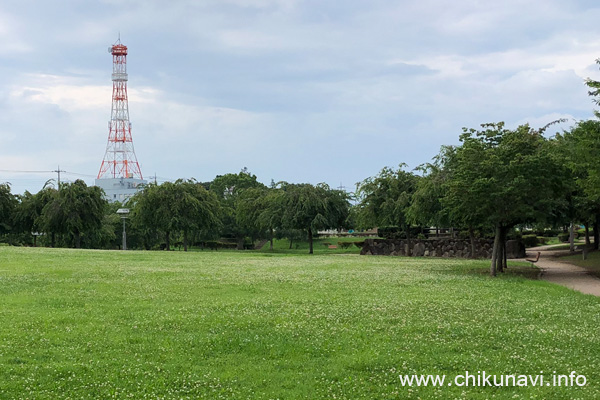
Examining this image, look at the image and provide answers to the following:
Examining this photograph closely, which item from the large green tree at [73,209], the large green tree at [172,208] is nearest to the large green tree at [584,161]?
the large green tree at [172,208]

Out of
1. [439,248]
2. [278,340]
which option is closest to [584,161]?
[278,340]

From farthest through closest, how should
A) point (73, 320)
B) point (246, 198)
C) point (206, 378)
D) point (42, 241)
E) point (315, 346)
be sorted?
point (42, 241) < point (246, 198) < point (73, 320) < point (315, 346) < point (206, 378)

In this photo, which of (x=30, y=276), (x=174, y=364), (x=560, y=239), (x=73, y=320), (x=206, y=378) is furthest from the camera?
(x=560, y=239)

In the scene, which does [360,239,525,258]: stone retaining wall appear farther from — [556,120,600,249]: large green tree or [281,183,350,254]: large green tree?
[556,120,600,249]: large green tree

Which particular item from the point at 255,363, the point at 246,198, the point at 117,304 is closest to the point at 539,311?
the point at 255,363

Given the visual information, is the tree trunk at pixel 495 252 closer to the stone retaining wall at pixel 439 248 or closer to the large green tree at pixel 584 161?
the large green tree at pixel 584 161

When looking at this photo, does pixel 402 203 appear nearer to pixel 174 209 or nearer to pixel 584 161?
pixel 174 209

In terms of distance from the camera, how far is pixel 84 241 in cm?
6241

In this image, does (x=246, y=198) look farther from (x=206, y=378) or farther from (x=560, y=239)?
(x=206, y=378)

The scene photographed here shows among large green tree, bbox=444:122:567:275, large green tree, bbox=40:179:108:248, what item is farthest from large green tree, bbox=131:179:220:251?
large green tree, bbox=444:122:567:275

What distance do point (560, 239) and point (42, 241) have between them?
197ft

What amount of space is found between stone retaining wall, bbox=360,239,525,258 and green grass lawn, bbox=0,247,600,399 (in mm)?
23956

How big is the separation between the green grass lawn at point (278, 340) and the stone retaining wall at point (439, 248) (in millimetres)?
23956

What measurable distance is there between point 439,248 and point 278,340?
36.3 meters
